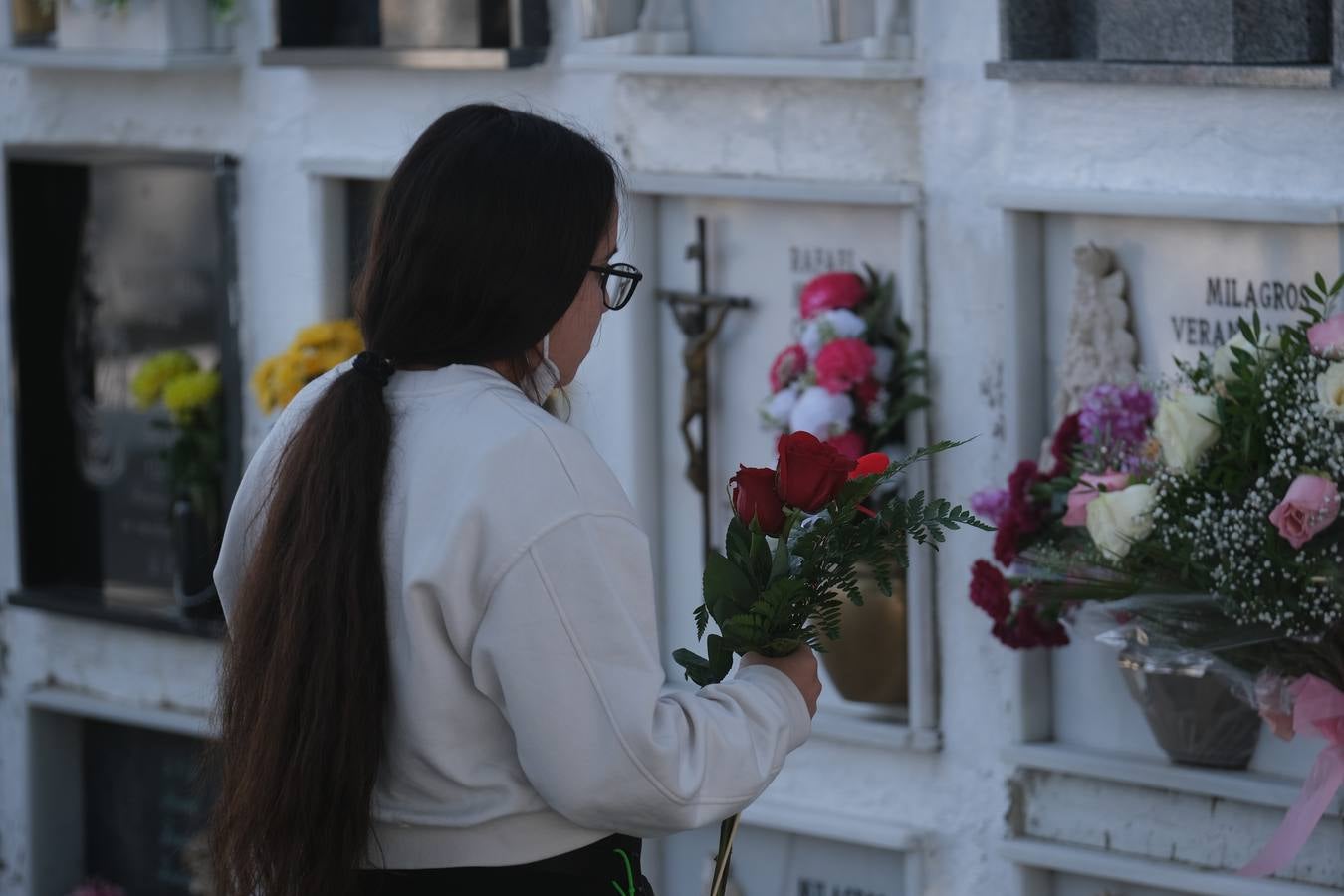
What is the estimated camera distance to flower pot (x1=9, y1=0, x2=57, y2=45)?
596 centimetres

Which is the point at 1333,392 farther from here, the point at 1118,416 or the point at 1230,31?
the point at 1230,31

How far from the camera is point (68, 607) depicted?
19.8 ft

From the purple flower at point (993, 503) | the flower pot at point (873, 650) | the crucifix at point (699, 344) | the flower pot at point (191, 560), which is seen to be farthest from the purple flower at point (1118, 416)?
the flower pot at point (191, 560)

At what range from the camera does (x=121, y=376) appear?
608 centimetres

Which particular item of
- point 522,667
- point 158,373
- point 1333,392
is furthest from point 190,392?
point 522,667

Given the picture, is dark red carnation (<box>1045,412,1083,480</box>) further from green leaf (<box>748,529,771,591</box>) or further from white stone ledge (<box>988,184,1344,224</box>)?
green leaf (<box>748,529,771,591</box>)

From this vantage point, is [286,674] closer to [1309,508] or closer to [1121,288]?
[1309,508]

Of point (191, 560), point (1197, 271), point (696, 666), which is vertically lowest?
point (191, 560)

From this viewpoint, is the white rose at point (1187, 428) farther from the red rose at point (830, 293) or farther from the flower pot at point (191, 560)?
the flower pot at point (191, 560)

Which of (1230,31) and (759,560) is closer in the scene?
(759,560)

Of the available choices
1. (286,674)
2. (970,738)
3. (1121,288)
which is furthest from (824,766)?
(286,674)

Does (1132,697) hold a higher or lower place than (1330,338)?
lower

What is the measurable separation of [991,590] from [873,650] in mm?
637

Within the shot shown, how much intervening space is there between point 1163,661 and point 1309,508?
1.51 ft
